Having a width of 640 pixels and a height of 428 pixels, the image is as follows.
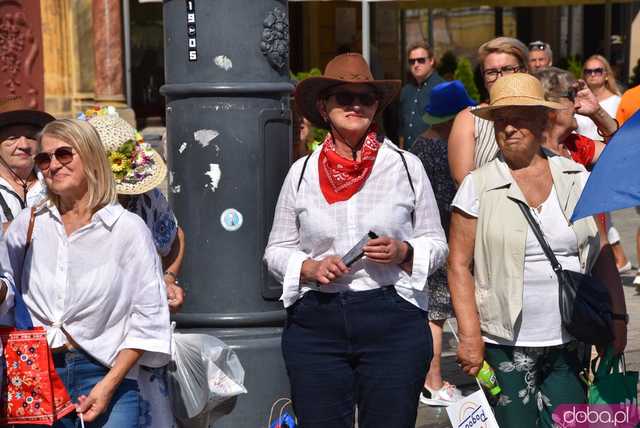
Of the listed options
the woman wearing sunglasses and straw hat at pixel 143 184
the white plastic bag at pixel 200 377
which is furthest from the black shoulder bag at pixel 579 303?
the woman wearing sunglasses and straw hat at pixel 143 184

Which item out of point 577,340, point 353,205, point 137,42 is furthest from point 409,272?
point 137,42

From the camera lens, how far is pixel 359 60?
470 cm

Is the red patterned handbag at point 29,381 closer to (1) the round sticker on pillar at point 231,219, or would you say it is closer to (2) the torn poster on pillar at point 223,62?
(1) the round sticker on pillar at point 231,219

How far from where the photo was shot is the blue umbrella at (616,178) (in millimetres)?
4184

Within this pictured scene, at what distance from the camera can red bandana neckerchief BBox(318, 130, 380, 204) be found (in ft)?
14.8

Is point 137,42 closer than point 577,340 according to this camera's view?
No

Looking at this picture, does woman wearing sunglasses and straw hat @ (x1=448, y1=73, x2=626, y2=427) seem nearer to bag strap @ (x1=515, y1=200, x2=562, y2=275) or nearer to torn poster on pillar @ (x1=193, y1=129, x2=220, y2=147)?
bag strap @ (x1=515, y1=200, x2=562, y2=275)

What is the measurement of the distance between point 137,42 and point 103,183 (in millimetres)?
13901

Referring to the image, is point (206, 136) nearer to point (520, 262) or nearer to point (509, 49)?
point (509, 49)

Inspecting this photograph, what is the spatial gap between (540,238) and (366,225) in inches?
26.1

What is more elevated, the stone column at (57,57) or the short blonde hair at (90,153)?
the stone column at (57,57)

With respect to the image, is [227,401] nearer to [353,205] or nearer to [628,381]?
[353,205]

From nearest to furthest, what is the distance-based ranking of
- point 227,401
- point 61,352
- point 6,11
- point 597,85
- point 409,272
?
point 61,352
point 409,272
point 227,401
point 597,85
point 6,11

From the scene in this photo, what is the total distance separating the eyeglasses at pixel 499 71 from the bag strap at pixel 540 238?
1.65 metres
